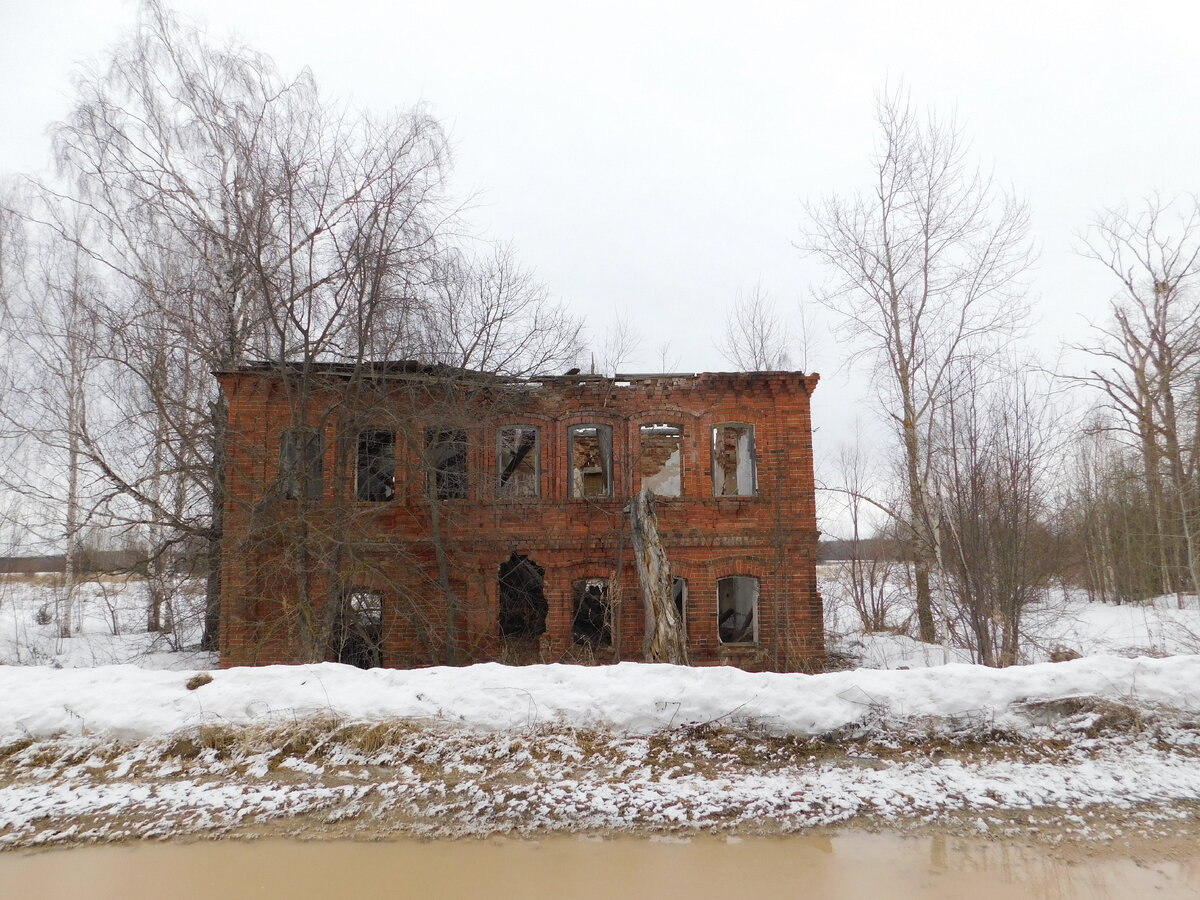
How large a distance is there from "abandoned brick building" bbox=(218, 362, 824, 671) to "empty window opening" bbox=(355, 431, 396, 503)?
48 mm

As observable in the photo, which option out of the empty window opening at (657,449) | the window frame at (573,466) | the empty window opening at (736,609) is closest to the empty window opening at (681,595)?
the empty window opening at (736,609)

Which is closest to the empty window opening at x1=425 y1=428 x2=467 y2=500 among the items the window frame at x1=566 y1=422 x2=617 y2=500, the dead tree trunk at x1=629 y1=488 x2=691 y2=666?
the window frame at x1=566 y1=422 x2=617 y2=500

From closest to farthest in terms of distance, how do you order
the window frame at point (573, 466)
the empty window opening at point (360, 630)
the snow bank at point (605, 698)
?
1. the snow bank at point (605, 698)
2. the empty window opening at point (360, 630)
3. the window frame at point (573, 466)

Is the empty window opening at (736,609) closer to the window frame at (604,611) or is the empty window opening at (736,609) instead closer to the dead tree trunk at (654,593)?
the window frame at (604,611)

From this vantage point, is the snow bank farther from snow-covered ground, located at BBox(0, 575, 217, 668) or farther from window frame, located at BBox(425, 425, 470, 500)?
snow-covered ground, located at BBox(0, 575, 217, 668)

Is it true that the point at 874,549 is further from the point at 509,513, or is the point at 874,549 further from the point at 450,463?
the point at 450,463

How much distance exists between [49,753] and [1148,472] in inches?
976

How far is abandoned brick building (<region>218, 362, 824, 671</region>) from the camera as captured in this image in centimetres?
1235

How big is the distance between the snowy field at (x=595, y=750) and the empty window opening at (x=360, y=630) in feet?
16.5

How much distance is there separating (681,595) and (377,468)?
22.2 feet

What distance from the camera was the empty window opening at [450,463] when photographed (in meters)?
13.1

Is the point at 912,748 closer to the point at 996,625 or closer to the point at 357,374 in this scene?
the point at 996,625

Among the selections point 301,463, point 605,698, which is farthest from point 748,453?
point 605,698

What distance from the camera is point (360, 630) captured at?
12.0 m
